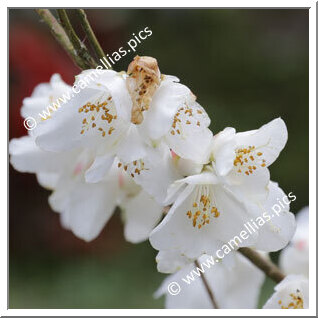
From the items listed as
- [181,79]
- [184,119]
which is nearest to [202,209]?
[184,119]

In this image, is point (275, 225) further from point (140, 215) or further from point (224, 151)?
point (140, 215)

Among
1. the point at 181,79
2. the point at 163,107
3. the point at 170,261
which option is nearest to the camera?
the point at 163,107

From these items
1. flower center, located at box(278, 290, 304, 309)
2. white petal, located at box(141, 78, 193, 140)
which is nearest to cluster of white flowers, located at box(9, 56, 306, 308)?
white petal, located at box(141, 78, 193, 140)

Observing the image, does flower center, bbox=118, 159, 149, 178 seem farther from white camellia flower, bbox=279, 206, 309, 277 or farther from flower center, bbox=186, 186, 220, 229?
white camellia flower, bbox=279, 206, 309, 277

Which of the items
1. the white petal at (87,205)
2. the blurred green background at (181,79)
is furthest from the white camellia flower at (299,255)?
the blurred green background at (181,79)

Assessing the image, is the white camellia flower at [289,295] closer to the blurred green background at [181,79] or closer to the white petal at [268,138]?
the white petal at [268,138]
